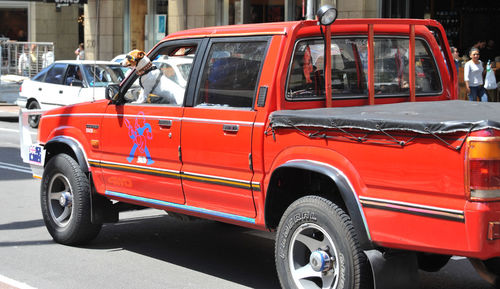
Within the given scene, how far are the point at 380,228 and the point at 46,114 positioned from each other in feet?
A: 14.0

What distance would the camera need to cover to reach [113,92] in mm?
7039

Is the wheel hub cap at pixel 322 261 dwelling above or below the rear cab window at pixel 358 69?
below

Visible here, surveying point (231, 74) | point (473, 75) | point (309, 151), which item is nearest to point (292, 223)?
point (309, 151)

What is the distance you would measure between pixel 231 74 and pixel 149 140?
3.20 feet

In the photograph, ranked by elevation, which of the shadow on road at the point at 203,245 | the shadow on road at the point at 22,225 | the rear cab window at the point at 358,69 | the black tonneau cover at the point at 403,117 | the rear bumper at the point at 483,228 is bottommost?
the shadow on road at the point at 203,245

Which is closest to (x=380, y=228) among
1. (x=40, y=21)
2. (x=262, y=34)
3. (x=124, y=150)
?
(x=262, y=34)

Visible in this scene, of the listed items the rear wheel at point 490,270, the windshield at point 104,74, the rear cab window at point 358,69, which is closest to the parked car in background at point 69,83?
the windshield at point 104,74

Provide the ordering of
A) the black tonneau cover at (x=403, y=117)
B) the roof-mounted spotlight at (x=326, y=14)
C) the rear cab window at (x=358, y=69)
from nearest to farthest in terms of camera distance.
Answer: the black tonneau cover at (x=403, y=117) < the roof-mounted spotlight at (x=326, y=14) < the rear cab window at (x=358, y=69)

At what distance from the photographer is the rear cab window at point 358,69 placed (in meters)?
5.89

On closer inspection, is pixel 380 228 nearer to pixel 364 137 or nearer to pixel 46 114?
pixel 364 137

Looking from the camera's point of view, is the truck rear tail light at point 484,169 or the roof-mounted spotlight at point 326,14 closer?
the truck rear tail light at point 484,169

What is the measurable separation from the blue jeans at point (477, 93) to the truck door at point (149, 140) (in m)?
12.6

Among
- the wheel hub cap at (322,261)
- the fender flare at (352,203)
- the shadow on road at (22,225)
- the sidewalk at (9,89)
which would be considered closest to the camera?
the fender flare at (352,203)

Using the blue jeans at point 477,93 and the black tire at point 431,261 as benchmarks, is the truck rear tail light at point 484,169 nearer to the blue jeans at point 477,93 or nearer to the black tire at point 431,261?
the black tire at point 431,261
